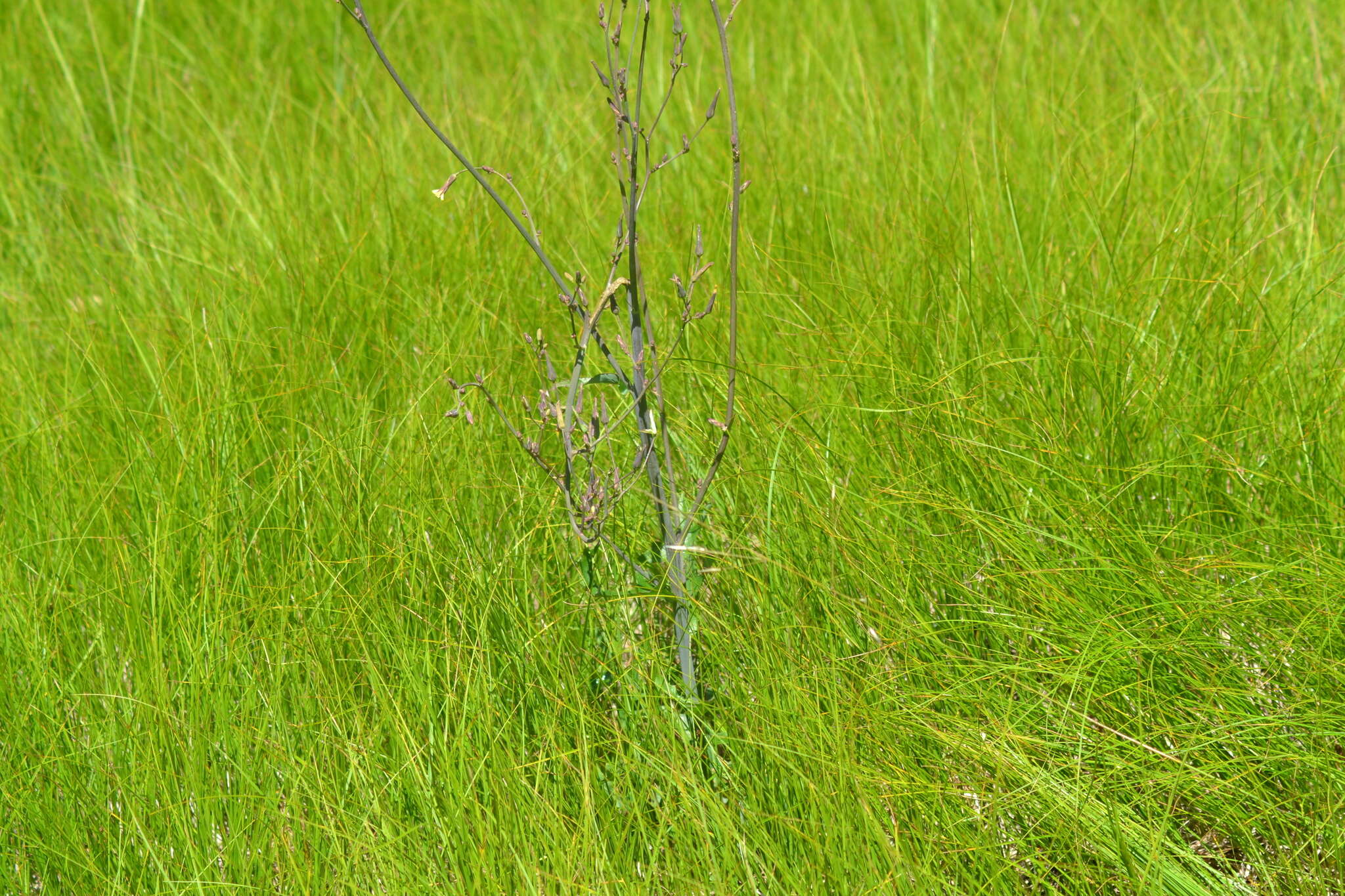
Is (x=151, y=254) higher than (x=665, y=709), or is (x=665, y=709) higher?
(x=151, y=254)

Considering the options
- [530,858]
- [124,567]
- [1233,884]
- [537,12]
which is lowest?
[1233,884]

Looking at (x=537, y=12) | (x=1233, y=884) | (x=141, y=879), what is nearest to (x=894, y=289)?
(x=1233, y=884)

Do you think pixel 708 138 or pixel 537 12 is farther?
pixel 537 12

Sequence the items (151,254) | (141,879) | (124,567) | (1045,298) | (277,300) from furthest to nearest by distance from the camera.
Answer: (151,254), (277,300), (1045,298), (124,567), (141,879)

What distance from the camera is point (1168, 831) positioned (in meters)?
1.56

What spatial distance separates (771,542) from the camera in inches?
72.4

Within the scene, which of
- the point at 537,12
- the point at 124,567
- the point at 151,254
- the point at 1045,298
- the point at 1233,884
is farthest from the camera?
the point at 537,12

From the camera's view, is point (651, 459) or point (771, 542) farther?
point (771, 542)

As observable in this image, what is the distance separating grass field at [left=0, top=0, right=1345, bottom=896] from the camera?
1.57m

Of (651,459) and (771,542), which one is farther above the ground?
(651,459)

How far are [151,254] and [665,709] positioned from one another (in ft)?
7.18

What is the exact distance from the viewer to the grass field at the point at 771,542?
5.15 ft

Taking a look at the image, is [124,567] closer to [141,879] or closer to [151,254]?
[141,879]

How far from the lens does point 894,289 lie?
2.38 m
